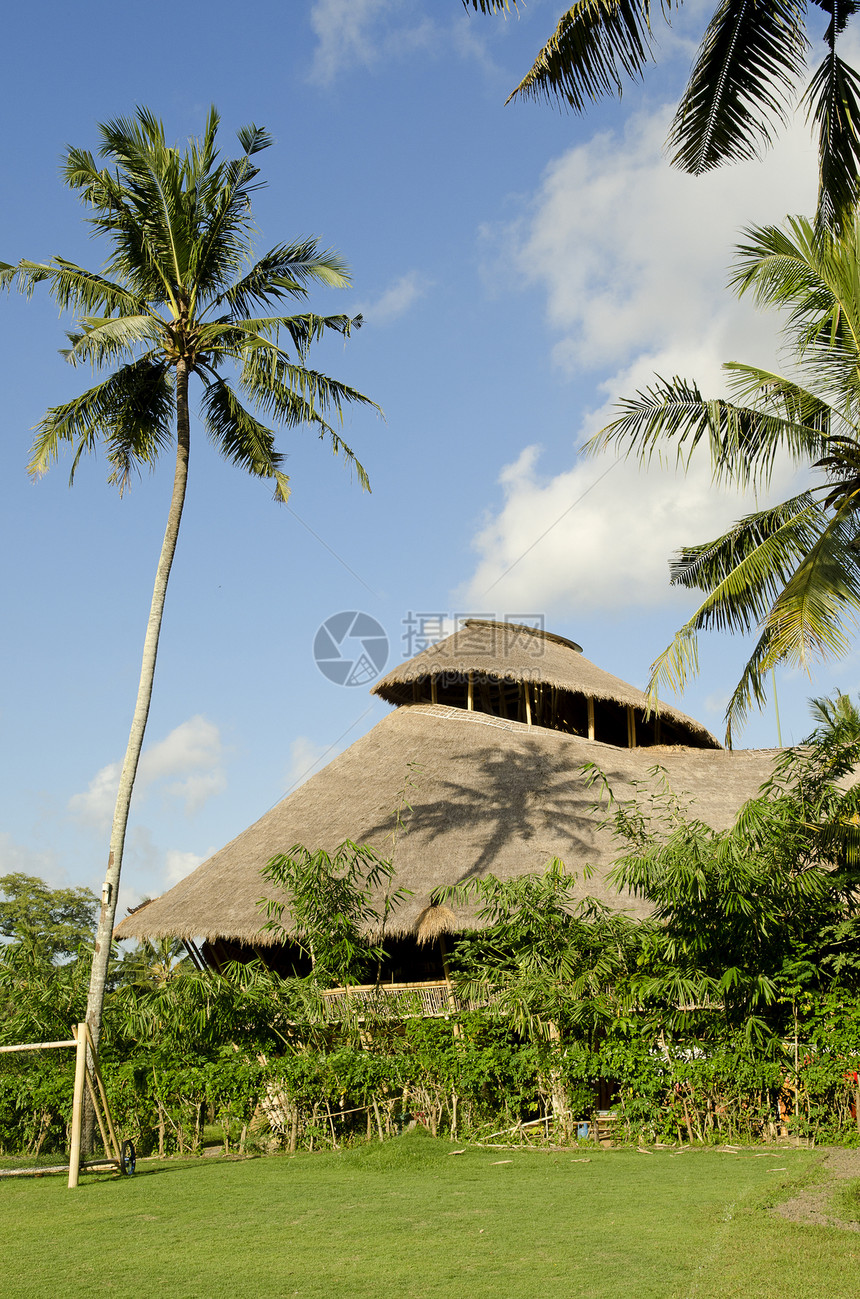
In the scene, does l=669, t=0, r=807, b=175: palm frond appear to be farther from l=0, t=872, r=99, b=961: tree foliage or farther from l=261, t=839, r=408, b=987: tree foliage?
l=0, t=872, r=99, b=961: tree foliage

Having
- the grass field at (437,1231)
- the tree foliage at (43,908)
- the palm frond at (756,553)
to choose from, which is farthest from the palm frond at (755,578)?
the tree foliage at (43,908)

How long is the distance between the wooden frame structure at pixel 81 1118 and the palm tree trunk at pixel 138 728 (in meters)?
1.03

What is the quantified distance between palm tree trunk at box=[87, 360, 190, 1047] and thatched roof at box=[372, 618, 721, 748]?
779 cm

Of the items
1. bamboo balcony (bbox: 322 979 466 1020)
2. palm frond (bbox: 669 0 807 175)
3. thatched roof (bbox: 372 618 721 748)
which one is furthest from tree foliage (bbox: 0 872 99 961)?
palm frond (bbox: 669 0 807 175)

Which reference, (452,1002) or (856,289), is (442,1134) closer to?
(452,1002)

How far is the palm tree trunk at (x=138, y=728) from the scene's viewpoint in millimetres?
10008

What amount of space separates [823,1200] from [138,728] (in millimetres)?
7935

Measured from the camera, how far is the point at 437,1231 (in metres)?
5.92

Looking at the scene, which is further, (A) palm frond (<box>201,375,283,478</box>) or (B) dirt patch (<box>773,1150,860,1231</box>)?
(A) palm frond (<box>201,375,283,478</box>)

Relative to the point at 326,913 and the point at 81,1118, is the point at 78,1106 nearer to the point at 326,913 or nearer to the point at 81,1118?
the point at 81,1118

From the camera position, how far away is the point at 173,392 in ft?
42.6

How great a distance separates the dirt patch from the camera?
5.29m

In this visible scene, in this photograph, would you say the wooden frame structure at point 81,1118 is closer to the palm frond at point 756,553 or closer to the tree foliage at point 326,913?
the tree foliage at point 326,913

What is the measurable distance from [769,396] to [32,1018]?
1013 centimetres
